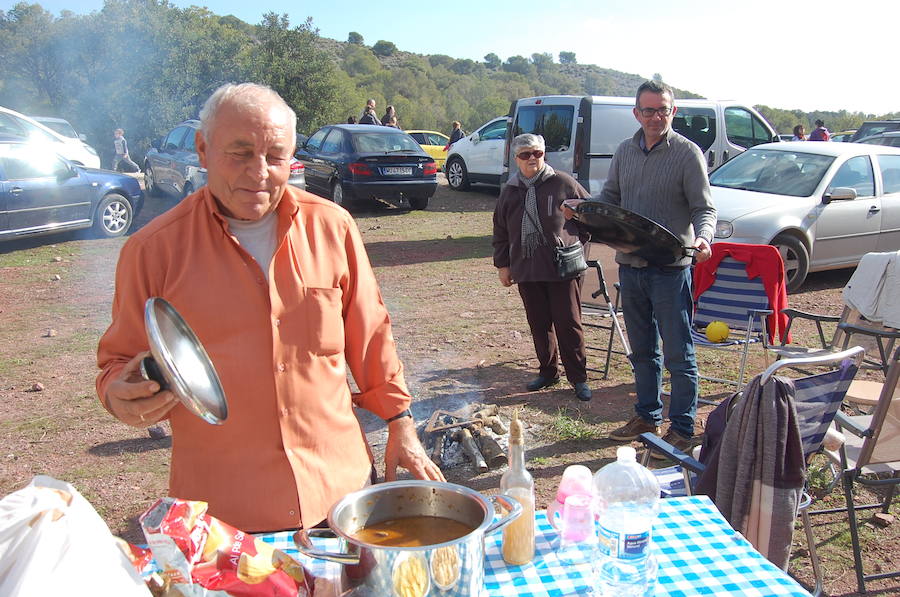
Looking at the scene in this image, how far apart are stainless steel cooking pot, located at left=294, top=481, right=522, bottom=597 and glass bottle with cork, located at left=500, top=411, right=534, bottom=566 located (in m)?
0.22

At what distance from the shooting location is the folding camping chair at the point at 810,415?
3135 mm

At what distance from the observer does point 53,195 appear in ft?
34.1

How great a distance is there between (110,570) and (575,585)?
3.53 ft

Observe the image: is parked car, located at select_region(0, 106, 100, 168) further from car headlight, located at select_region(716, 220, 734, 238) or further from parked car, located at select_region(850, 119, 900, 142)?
parked car, located at select_region(850, 119, 900, 142)

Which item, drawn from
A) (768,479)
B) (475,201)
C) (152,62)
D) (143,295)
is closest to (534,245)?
(768,479)

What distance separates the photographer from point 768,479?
2.80 metres

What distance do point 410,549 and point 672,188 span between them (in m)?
3.58

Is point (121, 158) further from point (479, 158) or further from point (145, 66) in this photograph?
point (145, 66)

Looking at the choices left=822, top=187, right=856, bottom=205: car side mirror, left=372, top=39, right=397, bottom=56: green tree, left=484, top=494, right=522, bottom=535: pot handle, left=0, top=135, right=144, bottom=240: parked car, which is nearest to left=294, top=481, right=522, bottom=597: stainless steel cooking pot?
left=484, top=494, right=522, bottom=535: pot handle

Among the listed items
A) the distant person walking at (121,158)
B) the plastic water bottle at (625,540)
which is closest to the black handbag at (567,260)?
the plastic water bottle at (625,540)

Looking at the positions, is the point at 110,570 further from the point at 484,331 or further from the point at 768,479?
the point at 484,331

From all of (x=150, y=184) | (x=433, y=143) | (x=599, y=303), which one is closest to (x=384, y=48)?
(x=433, y=143)

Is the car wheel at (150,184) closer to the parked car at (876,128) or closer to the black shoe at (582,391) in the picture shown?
the black shoe at (582,391)

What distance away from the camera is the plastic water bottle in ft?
5.48
